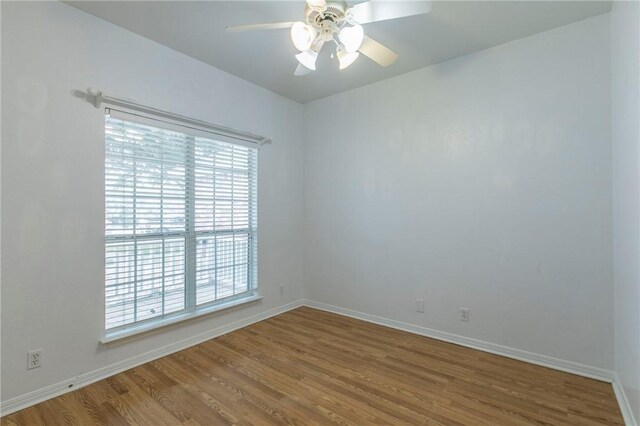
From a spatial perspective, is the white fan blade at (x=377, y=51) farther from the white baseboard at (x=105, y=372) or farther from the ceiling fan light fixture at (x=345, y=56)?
the white baseboard at (x=105, y=372)

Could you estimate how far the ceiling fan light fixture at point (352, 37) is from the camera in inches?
72.1

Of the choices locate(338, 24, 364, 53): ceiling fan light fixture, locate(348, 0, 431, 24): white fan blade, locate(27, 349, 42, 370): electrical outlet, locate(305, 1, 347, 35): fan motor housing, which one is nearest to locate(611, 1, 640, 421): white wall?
locate(348, 0, 431, 24): white fan blade

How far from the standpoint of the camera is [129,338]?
8.35 feet

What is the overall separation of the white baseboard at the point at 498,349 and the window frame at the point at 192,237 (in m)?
1.34

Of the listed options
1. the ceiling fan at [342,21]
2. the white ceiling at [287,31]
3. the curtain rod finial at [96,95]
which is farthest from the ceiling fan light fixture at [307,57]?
the curtain rod finial at [96,95]

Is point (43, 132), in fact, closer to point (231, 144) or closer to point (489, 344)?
point (231, 144)

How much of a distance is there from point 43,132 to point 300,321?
2.87m

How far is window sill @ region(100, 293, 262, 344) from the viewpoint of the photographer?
246 cm

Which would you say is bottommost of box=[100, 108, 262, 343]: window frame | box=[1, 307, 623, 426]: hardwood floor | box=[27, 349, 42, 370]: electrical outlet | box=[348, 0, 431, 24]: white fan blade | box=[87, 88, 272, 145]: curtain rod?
box=[1, 307, 623, 426]: hardwood floor

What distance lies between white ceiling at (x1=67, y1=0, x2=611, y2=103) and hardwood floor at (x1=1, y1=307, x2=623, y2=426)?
2.72 metres

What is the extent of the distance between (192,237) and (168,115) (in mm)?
1134

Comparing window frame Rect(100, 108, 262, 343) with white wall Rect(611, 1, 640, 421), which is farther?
window frame Rect(100, 108, 262, 343)

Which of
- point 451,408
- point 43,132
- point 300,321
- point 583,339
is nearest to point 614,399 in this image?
point 583,339

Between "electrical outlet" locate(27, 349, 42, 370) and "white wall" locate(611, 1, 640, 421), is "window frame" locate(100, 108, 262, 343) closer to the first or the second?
"electrical outlet" locate(27, 349, 42, 370)
